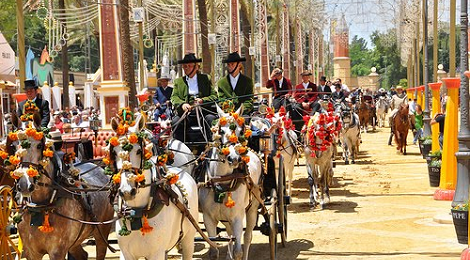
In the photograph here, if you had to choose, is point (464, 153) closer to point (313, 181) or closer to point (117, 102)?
point (313, 181)

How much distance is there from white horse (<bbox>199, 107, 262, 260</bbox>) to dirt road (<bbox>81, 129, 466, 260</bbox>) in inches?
86.5

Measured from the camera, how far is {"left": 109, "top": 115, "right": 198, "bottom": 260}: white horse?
26.5 feet

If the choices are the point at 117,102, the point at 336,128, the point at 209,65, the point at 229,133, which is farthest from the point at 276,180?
the point at 209,65

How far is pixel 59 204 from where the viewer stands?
9.21 meters

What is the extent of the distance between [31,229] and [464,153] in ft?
25.7

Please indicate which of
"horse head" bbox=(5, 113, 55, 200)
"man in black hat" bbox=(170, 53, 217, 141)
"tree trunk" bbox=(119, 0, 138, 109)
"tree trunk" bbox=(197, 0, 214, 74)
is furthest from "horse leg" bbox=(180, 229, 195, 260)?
"tree trunk" bbox=(197, 0, 214, 74)

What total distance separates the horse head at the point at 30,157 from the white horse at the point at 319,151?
933 cm

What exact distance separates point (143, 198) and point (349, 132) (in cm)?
2108

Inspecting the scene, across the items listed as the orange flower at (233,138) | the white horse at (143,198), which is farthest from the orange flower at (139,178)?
the orange flower at (233,138)

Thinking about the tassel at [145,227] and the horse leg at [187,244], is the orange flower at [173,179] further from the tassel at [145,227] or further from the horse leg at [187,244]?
the horse leg at [187,244]

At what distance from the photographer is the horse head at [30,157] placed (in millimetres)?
8648

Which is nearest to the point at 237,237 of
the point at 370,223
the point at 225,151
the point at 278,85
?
the point at 225,151

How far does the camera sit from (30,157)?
896cm

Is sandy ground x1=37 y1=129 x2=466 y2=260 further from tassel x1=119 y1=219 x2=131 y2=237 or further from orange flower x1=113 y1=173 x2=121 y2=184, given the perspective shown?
orange flower x1=113 y1=173 x2=121 y2=184
